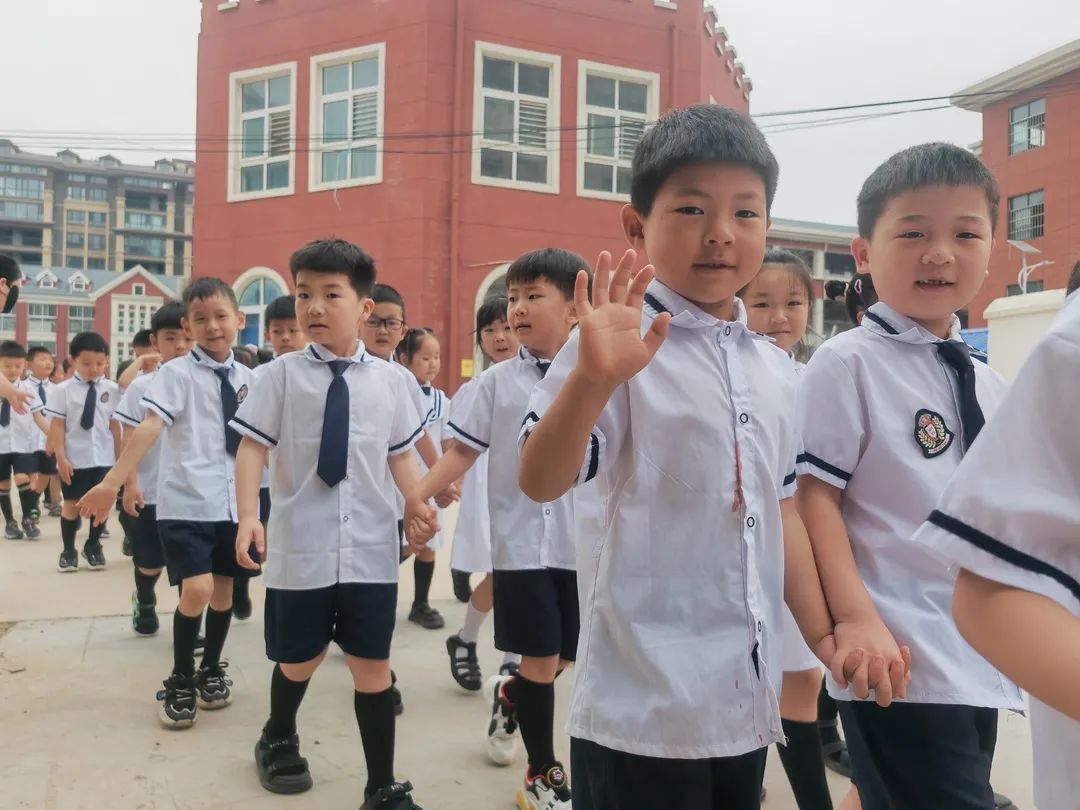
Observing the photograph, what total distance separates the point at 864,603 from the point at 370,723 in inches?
64.2

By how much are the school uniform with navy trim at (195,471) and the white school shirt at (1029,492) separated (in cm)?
325

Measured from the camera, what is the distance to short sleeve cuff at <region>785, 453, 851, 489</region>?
1.88 m

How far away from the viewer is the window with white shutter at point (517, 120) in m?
13.3

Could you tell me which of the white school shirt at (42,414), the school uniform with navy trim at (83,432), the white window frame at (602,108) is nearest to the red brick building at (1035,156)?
the white window frame at (602,108)

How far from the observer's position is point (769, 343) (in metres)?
1.90

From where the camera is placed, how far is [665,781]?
60.8 inches

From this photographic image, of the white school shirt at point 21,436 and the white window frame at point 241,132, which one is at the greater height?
the white window frame at point 241,132

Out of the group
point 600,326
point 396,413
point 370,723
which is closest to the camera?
point 600,326

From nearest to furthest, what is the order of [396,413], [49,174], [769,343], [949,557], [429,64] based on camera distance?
[949,557]
[769,343]
[396,413]
[429,64]
[49,174]

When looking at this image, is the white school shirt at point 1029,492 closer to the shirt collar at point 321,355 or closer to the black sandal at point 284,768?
the shirt collar at point 321,355

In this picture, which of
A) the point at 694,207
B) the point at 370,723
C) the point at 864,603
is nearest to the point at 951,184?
the point at 694,207

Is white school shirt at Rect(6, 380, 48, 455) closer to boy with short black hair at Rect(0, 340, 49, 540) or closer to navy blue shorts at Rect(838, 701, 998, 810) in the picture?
boy with short black hair at Rect(0, 340, 49, 540)

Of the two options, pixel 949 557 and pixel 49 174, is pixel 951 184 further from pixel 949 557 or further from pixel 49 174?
pixel 49 174

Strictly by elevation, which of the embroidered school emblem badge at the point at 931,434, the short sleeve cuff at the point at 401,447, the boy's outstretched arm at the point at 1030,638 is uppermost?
the embroidered school emblem badge at the point at 931,434
